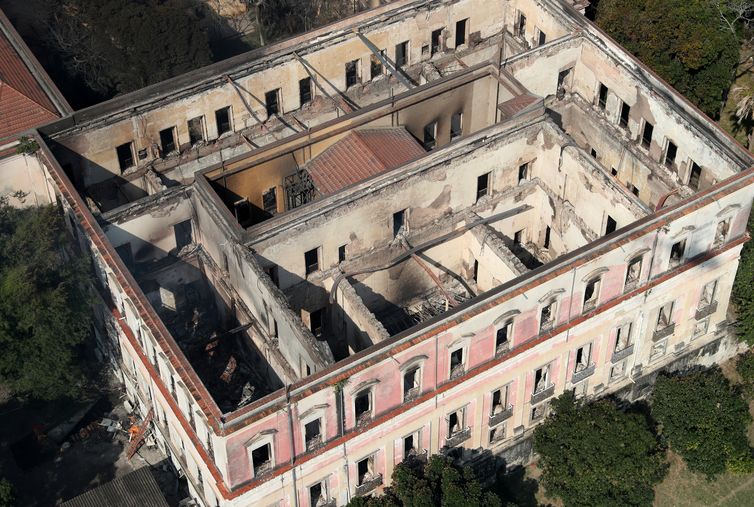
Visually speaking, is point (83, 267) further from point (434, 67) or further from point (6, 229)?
point (434, 67)

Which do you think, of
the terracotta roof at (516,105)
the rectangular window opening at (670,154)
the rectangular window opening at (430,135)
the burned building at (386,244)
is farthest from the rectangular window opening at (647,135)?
the rectangular window opening at (430,135)

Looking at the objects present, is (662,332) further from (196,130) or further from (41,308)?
(41,308)

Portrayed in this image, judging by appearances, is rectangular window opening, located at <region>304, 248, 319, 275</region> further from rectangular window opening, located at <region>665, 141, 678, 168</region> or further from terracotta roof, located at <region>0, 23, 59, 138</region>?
rectangular window opening, located at <region>665, 141, 678, 168</region>

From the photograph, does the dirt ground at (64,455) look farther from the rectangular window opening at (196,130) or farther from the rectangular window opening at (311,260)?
the rectangular window opening at (196,130)

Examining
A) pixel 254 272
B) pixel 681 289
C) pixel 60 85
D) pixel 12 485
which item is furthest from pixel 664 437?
pixel 60 85

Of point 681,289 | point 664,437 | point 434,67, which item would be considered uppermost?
point 434,67
